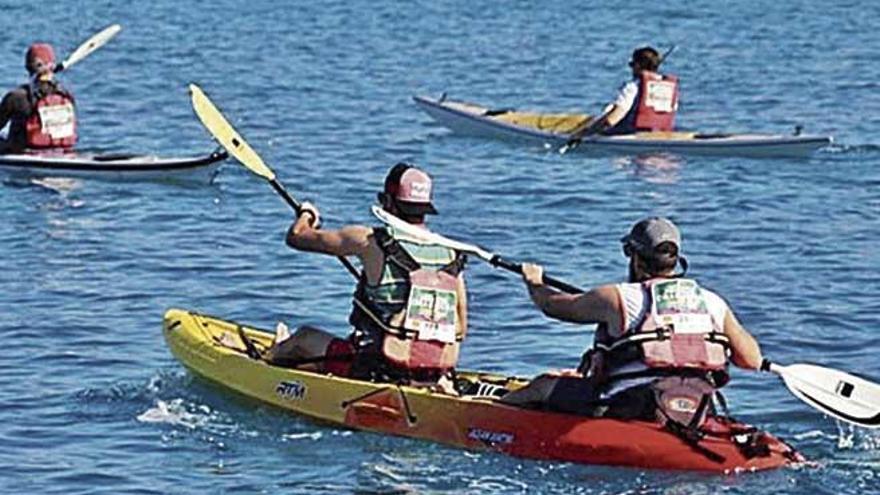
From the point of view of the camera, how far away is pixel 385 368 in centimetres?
1230

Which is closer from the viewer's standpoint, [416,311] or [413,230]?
[413,230]

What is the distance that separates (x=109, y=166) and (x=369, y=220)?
2538 mm

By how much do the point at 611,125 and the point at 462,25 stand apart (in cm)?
1574

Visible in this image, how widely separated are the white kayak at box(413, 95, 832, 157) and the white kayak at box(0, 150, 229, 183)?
4126 millimetres

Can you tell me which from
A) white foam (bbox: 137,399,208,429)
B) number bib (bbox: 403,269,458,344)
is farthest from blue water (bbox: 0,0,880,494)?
number bib (bbox: 403,269,458,344)

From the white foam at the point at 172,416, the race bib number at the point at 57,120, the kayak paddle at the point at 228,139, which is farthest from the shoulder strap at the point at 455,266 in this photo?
the race bib number at the point at 57,120

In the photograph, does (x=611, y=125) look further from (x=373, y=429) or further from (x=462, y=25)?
(x=462, y=25)

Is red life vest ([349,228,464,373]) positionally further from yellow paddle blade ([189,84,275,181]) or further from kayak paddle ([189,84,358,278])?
yellow paddle blade ([189,84,275,181])

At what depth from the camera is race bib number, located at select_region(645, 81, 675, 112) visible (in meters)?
22.6

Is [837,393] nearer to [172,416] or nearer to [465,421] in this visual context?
[465,421]

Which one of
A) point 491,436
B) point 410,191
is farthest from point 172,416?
point 491,436

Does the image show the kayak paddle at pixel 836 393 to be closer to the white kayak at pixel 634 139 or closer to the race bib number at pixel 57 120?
the race bib number at pixel 57 120

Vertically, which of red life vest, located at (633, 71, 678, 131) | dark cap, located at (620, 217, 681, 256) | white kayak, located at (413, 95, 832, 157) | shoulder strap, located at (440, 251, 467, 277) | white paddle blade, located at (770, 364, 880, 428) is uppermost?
red life vest, located at (633, 71, 678, 131)

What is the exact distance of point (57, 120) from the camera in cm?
2106
